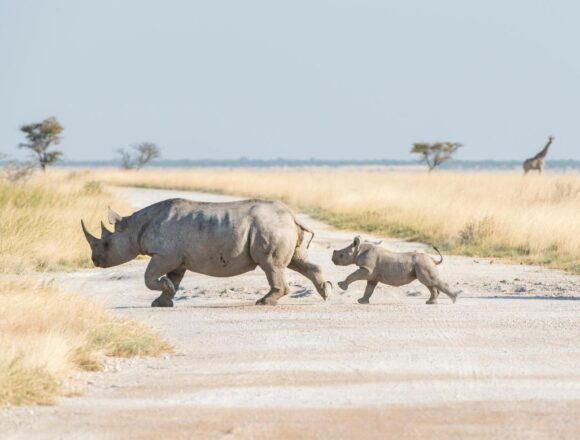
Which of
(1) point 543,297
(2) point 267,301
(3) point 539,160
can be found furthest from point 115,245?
(3) point 539,160

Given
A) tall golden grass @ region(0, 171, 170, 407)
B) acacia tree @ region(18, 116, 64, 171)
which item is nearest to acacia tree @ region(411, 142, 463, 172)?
acacia tree @ region(18, 116, 64, 171)

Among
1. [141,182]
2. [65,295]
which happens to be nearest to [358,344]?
[65,295]

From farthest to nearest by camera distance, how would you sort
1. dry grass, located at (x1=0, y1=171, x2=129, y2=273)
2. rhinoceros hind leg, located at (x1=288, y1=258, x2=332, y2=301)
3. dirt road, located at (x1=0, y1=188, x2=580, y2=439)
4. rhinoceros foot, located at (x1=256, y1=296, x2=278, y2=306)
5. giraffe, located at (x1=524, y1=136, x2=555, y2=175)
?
giraffe, located at (x1=524, y1=136, x2=555, y2=175) < dry grass, located at (x1=0, y1=171, x2=129, y2=273) < rhinoceros hind leg, located at (x1=288, y1=258, x2=332, y2=301) < rhinoceros foot, located at (x1=256, y1=296, x2=278, y2=306) < dirt road, located at (x1=0, y1=188, x2=580, y2=439)

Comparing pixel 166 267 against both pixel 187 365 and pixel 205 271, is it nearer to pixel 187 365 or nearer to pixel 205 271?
pixel 205 271

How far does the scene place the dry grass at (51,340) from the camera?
870cm

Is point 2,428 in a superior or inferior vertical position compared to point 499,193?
superior

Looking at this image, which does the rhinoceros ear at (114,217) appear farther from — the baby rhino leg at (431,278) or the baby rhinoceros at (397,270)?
the baby rhino leg at (431,278)

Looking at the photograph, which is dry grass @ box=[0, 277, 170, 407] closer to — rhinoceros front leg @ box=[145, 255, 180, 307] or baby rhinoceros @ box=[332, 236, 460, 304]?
rhinoceros front leg @ box=[145, 255, 180, 307]

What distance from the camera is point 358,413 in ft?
27.0

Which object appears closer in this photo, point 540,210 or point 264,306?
point 264,306

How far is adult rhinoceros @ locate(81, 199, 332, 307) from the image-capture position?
47.2 ft

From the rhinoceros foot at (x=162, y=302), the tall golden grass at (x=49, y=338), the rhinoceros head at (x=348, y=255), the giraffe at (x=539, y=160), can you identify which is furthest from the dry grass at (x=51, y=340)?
the giraffe at (x=539, y=160)

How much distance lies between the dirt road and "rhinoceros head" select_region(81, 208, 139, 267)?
510 millimetres

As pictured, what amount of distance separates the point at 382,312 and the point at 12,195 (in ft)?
47.5
